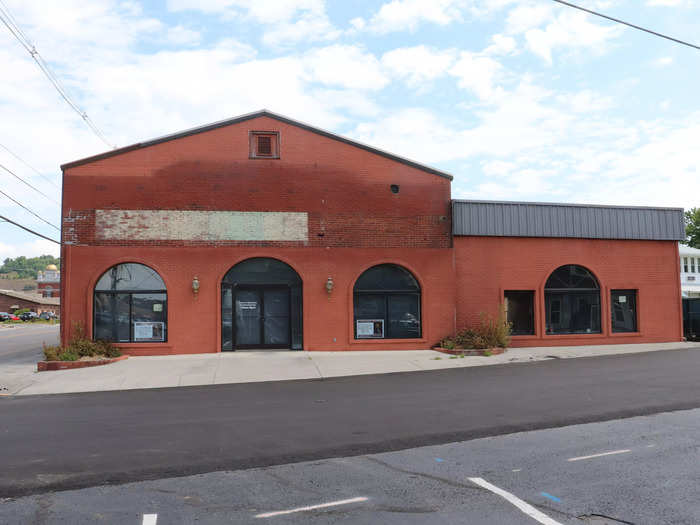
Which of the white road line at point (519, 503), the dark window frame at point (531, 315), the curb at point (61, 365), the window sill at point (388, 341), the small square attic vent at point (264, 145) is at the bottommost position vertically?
the white road line at point (519, 503)

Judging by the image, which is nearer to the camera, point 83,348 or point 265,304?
point 83,348

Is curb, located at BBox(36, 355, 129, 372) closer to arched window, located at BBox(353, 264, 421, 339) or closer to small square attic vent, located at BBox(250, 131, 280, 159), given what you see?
small square attic vent, located at BBox(250, 131, 280, 159)

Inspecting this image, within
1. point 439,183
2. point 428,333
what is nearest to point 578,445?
point 428,333

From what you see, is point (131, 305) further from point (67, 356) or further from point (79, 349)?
point (67, 356)

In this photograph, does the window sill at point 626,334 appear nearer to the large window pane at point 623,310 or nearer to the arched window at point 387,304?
the large window pane at point 623,310

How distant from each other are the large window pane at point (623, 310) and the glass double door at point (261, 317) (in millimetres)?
12461

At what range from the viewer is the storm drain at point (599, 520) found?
488 centimetres

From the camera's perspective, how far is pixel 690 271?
51562mm

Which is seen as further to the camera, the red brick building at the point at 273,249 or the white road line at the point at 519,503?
the red brick building at the point at 273,249

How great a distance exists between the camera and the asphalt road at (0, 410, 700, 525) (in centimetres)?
504

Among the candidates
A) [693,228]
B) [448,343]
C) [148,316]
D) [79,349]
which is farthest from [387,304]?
[693,228]

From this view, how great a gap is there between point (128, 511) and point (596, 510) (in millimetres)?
4228

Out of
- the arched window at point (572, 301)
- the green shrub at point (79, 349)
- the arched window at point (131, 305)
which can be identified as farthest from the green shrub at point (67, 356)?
the arched window at point (572, 301)

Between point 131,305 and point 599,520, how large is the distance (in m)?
16.8
